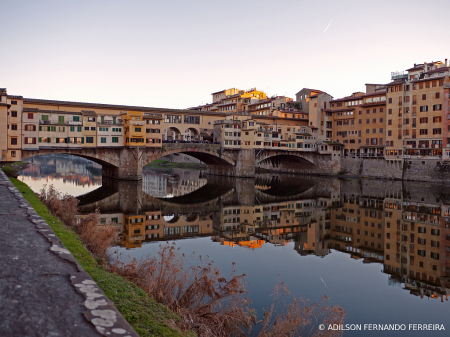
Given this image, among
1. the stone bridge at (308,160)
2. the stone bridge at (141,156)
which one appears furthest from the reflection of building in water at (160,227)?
the stone bridge at (308,160)

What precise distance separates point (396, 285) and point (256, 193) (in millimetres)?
27095

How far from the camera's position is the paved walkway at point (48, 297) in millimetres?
3143

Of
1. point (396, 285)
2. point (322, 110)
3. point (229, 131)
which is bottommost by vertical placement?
point (396, 285)

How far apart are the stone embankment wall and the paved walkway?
5267 cm

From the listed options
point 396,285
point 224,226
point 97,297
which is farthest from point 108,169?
point 97,297

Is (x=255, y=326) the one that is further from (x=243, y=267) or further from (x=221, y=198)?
(x=221, y=198)

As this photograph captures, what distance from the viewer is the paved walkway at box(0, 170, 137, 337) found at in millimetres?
3143

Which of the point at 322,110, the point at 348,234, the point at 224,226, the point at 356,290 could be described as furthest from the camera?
the point at 322,110

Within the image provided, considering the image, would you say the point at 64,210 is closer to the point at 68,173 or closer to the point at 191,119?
the point at 191,119

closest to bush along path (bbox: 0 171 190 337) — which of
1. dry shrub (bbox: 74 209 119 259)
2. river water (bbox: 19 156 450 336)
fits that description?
river water (bbox: 19 156 450 336)

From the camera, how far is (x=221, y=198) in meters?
36.3

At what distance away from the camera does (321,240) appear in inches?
811

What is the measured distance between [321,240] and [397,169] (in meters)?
39.9

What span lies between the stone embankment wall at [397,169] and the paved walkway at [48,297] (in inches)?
2074
